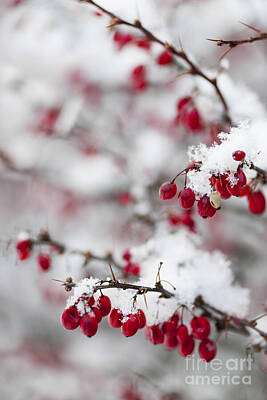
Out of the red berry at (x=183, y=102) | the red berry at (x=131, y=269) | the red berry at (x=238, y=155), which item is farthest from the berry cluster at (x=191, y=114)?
the red berry at (x=238, y=155)

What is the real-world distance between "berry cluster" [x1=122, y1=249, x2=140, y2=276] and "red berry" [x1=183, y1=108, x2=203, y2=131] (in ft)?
2.22

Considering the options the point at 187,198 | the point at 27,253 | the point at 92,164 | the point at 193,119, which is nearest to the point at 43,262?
the point at 27,253

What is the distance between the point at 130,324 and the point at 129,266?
584 millimetres

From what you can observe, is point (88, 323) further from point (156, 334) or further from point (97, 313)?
point (156, 334)

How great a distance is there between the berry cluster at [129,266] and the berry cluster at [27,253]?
341 mm

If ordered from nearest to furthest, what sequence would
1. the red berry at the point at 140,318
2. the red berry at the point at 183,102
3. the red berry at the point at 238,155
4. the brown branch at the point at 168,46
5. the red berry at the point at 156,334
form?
the red berry at the point at 238,155
the red berry at the point at 140,318
the red berry at the point at 156,334
the brown branch at the point at 168,46
the red berry at the point at 183,102

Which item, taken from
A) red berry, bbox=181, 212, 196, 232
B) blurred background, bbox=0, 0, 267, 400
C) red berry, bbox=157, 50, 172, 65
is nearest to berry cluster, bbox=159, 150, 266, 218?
red berry, bbox=181, 212, 196, 232

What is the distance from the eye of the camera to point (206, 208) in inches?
40.1

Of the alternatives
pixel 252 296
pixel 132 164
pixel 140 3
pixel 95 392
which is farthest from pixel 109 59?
pixel 95 392

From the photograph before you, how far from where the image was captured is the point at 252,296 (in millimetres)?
3301

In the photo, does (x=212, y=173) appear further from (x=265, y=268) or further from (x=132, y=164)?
(x=265, y=268)

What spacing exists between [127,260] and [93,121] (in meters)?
2.39

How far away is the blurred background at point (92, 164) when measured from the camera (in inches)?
117

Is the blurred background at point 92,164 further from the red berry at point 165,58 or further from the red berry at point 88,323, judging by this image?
the red berry at point 88,323
